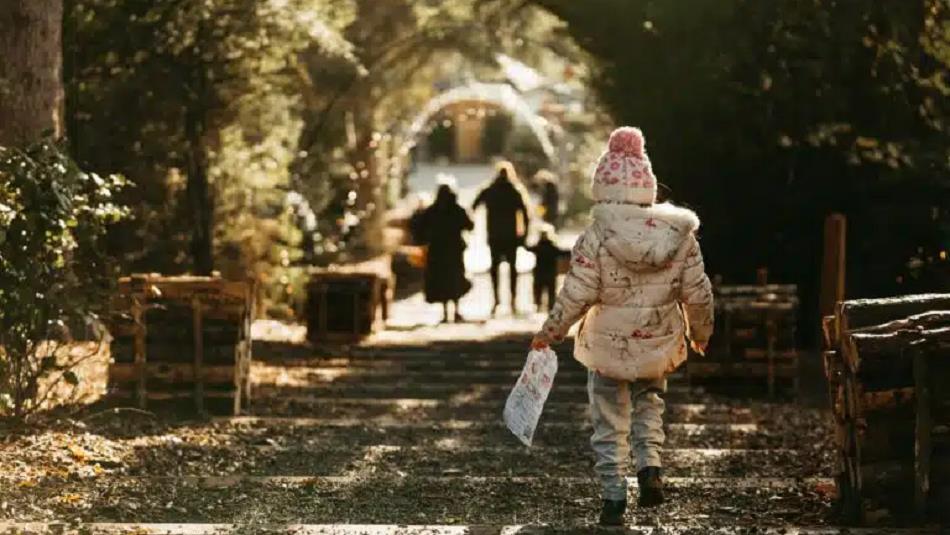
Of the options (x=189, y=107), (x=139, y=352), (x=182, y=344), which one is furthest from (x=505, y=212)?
(x=139, y=352)

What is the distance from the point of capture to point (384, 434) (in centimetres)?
1060

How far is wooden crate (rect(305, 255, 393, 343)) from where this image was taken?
18.2 meters

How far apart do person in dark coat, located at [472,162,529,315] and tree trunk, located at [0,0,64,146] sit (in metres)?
9.60

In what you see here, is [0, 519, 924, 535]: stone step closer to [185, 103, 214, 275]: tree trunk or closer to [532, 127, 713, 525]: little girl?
[532, 127, 713, 525]: little girl

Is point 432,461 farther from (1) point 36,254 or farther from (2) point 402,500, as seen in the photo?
(1) point 36,254

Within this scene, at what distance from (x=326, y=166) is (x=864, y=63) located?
16.6 meters

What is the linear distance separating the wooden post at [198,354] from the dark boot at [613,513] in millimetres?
4631

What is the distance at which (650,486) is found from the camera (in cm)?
767

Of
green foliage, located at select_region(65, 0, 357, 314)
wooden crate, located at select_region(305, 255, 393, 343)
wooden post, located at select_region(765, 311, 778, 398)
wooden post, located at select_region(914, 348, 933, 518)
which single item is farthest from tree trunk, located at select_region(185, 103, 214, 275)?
wooden post, located at select_region(914, 348, 933, 518)

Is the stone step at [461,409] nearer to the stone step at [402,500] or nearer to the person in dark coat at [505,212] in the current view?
the stone step at [402,500]

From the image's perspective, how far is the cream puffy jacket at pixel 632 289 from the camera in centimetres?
746

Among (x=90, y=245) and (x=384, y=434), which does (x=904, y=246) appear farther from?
(x=90, y=245)

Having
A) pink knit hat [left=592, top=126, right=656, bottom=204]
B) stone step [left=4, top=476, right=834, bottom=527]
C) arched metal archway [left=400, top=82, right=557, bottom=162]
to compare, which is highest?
arched metal archway [left=400, top=82, right=557, bottom=162]

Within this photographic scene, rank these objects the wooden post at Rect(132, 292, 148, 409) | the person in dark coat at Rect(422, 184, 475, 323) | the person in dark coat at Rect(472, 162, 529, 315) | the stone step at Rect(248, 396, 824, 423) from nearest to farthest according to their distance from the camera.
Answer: the wooden post at Rect(132, 292, 148, 409), the stone step at Rect(248, 396, 824, 423), the person in dark coat at Rect(422, 184, 475, 323), the person in dark coat at Rect(472, 162, 529, 315)
